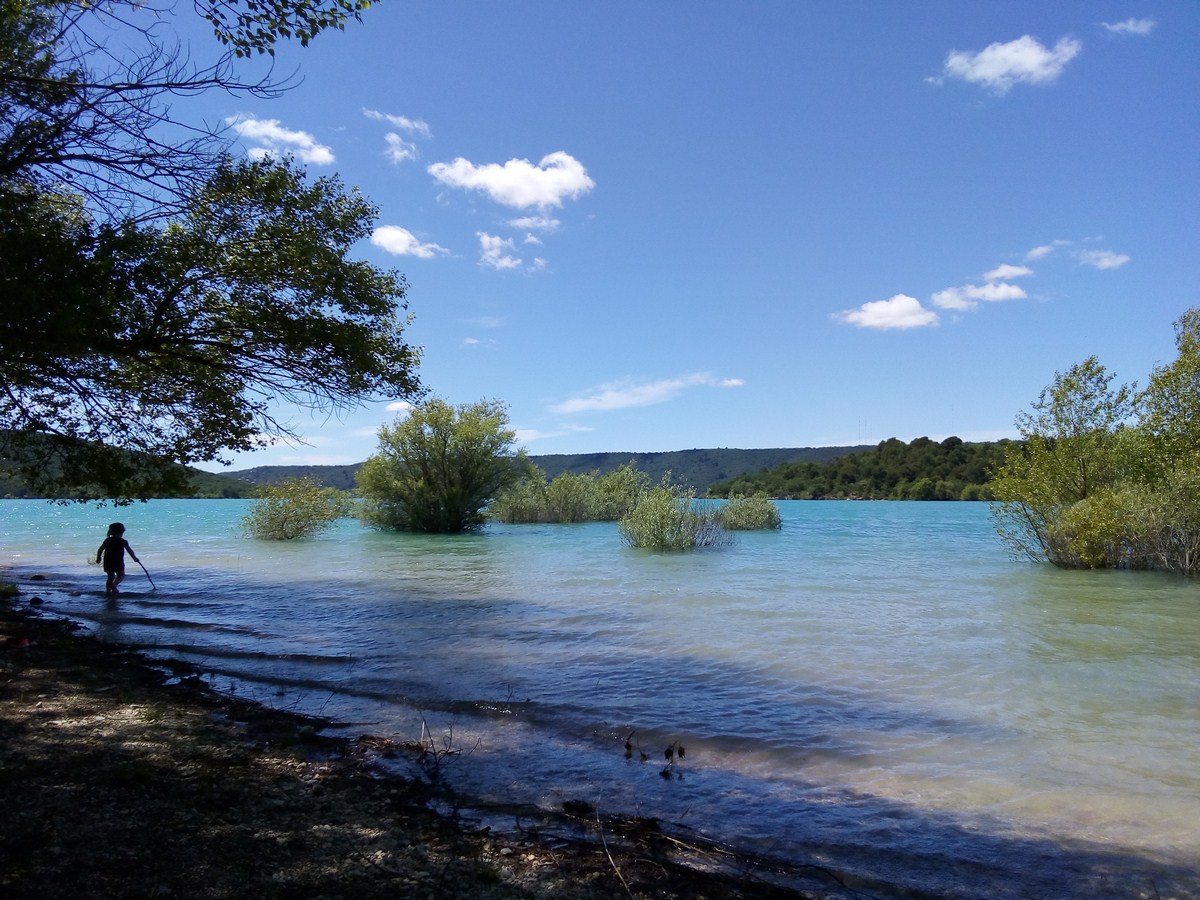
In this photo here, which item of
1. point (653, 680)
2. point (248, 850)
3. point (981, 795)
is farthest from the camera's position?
point (653, 680)

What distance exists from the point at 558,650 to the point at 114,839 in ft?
26.0

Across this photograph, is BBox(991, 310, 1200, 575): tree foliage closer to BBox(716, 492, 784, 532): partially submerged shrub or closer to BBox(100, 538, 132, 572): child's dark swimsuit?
Answer: BBox(716, 492, 784, 532): partially submerged shrub

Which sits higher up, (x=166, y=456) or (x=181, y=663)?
(x=166, y=456)

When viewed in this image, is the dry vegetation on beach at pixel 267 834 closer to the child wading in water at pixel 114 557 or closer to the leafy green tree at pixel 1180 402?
the child wading in water at pixel 114 557

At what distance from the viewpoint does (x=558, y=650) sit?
1142cm

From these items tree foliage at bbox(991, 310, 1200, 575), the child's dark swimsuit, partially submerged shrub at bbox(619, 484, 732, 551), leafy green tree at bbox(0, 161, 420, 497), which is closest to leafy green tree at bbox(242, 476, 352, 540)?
partially submerged shrub at bbox(619, 484, 732, 551)

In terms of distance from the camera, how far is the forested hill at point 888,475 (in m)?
109

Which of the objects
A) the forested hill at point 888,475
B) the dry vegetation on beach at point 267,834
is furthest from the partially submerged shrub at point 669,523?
the forested hill at point 888,475

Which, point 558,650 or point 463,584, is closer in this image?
point 558,650

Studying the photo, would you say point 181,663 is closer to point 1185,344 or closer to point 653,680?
point 653,680

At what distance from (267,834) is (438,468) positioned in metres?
39.5

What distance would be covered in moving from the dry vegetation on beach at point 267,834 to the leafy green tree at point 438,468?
117 ft

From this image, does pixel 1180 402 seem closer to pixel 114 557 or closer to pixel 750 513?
pixel 750 513

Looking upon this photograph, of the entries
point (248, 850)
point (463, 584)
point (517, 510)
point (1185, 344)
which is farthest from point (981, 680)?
point (517, 510)
